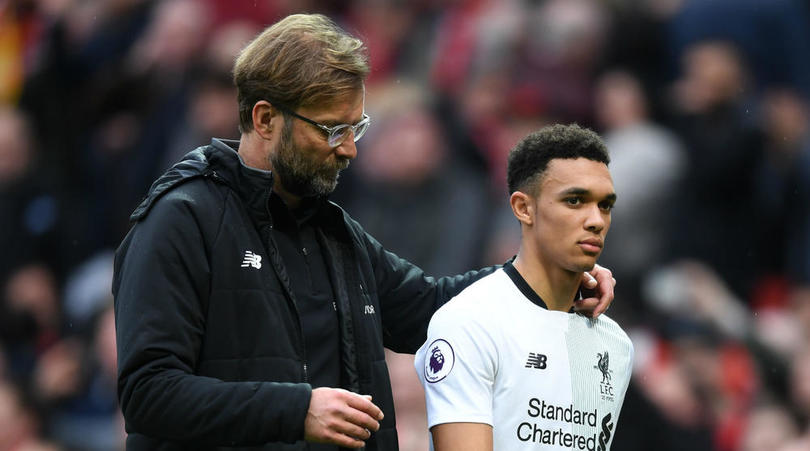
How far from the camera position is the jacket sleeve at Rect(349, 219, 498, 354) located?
3.37 meters

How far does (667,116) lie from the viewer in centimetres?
657

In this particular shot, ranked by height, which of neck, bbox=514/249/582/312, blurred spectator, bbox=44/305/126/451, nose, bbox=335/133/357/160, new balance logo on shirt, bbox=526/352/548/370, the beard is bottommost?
blurred spectator, bbox=44/305/126/451

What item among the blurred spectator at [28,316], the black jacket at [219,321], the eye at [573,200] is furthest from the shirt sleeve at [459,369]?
the blurred spectator at [28,316]

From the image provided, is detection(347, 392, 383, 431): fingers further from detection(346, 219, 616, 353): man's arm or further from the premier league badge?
detection(346, 219, 616, 353): man's arm

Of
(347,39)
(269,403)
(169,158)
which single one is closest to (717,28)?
(169,158)

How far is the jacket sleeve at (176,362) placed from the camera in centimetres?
259

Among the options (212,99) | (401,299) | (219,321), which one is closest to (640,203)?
(212,99)

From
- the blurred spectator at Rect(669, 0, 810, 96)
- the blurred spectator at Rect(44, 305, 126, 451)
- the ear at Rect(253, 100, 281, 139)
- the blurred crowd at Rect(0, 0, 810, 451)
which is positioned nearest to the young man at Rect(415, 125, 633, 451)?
the ear at Rect(253, 100, 281, 139)

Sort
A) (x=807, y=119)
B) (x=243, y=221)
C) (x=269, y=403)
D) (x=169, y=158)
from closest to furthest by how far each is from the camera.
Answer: (x=269, y=403), (x=243, y=221), (x=807, y=119), (x=169, y=158)

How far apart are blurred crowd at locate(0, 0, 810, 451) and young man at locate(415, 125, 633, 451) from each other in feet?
7.98

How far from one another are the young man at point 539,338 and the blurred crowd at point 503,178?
7.98 ft

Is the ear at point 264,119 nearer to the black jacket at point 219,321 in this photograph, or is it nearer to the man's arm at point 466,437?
the black jacket at point 219,321

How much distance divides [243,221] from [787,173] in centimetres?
431

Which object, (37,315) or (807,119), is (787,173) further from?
(37,315)
